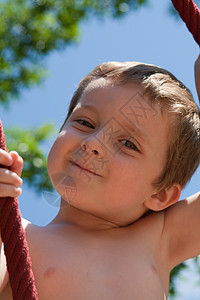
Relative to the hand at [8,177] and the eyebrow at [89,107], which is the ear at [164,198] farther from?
Answer: the hand at [8,177]

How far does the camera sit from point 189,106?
1257mm

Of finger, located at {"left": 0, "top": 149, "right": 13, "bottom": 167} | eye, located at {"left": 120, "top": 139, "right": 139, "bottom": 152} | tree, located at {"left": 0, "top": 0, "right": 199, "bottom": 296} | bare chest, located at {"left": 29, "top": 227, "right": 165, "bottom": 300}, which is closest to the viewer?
finger, located at {"left": 0, "top": 149, "right": 13, "bottom": 167}

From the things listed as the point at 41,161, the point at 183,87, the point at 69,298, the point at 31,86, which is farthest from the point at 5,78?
the point at 69,298

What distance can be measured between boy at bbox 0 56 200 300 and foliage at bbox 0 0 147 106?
10.5 ft

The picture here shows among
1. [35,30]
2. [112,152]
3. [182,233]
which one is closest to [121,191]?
[112,152]

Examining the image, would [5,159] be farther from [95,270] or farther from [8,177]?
[95,270]

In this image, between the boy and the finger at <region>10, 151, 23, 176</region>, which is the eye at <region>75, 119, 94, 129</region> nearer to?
the boy

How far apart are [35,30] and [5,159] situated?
391 cm

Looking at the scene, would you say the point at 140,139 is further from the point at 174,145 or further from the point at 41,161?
the point at 41,161

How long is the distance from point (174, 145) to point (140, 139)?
0.12 meters

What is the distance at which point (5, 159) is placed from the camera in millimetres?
769

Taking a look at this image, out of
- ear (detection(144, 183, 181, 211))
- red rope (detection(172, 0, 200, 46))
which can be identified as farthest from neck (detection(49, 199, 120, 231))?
red rope (detection(172, 0, 200, 46))

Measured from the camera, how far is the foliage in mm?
4398

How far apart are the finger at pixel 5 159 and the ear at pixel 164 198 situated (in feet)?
1.71
